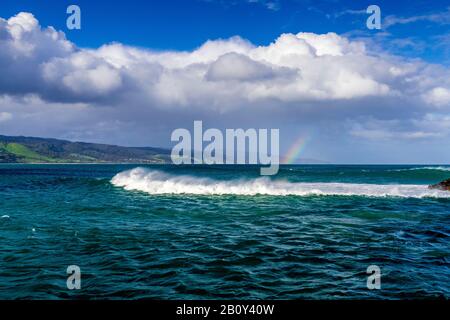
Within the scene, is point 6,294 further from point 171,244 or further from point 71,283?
point 171,244

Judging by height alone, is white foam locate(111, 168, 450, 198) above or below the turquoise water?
above

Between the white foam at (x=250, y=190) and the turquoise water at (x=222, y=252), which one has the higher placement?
the white foam at (x=250, y=190)

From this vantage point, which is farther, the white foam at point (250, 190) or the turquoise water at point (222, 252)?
the white foam at point (250, 190)

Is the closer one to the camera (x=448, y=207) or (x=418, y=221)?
(x=418, y=221)

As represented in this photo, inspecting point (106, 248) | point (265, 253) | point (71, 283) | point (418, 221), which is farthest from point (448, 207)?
point (71, 283)

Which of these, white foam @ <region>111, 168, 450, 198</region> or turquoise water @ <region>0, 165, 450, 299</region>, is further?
white foam @ <region>111, 168, 450, 198</region>

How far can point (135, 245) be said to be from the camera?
15.5 metres

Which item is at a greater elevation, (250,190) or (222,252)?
(250,190)

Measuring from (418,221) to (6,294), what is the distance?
22815mm

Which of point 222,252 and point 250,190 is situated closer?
point 222,252

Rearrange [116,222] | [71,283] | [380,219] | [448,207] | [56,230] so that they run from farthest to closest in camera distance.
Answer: [448,207] < [380,219] < [116,222] < [56,230] < [71,283]
